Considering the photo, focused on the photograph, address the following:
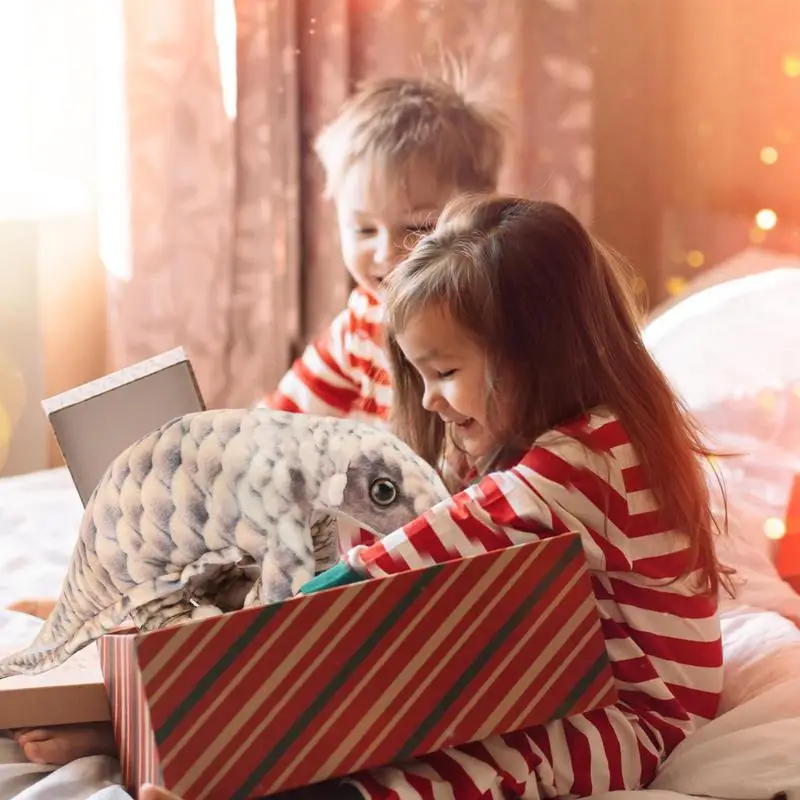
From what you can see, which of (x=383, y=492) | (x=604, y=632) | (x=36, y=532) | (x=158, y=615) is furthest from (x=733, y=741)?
(x=36, y=532)

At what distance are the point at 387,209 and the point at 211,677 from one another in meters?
0.68

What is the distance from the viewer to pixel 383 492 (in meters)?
0.93

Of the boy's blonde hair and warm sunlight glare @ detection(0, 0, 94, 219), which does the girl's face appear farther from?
warm sunlight glare @ detection(0, 0, 94, 219)

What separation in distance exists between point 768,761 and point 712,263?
42.3 inches

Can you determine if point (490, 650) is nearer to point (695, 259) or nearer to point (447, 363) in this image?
point (447, 363)

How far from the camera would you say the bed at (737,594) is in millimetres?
937

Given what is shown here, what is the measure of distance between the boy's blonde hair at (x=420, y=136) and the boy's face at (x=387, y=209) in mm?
13

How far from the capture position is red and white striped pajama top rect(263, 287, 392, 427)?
1.44 m

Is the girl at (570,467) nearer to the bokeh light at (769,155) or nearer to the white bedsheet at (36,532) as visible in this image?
the white bedsheet at (36,532)

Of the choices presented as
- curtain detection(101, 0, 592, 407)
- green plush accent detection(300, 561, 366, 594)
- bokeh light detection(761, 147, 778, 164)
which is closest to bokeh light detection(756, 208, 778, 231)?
bokeh light detection(761, 147, 778, 164)

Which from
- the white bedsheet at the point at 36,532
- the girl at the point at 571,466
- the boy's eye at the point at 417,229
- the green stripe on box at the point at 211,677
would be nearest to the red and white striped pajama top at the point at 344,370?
the boy's eye at the point at 417,229

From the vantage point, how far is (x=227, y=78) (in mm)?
1869

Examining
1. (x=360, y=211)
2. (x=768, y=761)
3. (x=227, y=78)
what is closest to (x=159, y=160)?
(x=227, y=78)

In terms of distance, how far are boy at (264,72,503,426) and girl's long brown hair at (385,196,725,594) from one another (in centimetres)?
28
